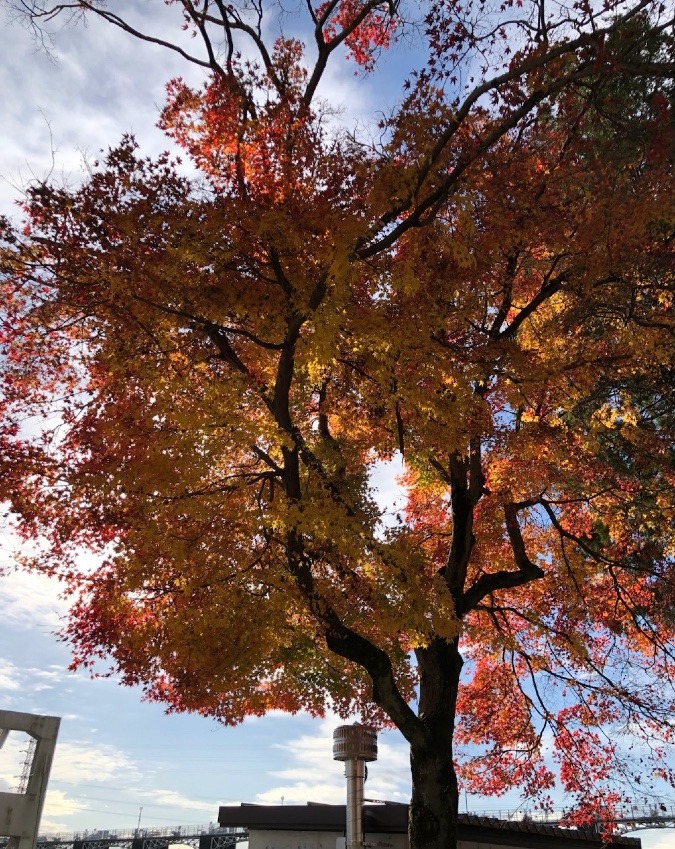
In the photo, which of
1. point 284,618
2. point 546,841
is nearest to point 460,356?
point 284,618

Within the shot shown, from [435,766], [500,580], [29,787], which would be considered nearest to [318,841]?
[435,766]

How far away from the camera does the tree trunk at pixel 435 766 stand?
9711mm

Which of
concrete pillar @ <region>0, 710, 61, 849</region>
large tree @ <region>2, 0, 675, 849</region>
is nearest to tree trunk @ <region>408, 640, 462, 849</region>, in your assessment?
large tree @ <region>2, 0, 675, 849</region>

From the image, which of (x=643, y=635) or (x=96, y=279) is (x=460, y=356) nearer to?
(x=96, y=279)

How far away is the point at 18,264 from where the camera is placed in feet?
31.4

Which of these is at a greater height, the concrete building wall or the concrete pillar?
the concrete pillar

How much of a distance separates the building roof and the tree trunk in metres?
2.62

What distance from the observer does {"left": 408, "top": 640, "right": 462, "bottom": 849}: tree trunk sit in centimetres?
971

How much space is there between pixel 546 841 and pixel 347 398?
32.1 ft

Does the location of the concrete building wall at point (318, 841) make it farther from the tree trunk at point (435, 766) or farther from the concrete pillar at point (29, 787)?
the concrete pillar at point (29, 787)

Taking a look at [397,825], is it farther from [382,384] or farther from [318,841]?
[382,384]

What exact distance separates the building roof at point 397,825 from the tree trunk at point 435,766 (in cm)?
262

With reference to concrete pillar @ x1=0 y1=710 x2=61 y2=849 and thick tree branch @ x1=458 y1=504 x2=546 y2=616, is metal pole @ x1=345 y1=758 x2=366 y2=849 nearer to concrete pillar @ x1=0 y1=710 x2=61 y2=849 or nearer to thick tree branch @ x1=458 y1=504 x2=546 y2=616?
thick tree branch @ x1=458 y1=504 x2=546 y2=616

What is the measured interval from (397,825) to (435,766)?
3.12 meters
